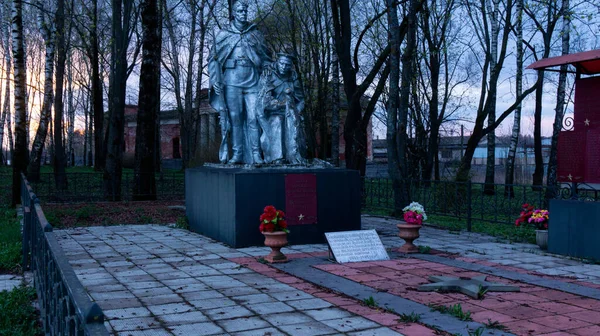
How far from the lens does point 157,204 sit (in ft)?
56.3

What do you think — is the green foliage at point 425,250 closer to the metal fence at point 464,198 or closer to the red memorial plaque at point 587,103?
the metal fence at point 464,198

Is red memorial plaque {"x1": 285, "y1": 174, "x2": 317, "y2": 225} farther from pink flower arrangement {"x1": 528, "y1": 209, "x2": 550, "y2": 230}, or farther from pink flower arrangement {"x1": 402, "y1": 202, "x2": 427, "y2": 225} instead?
pink flower arrangement {"x1": 528, "y1": 209, "x2": 550, "y2": 230}

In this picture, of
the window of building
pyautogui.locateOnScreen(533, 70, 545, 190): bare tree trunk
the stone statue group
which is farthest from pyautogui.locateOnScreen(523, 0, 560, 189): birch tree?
the window of building


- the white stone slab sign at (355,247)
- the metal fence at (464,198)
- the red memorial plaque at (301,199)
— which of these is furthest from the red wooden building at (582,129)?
the red memorial plaque at (301,199)

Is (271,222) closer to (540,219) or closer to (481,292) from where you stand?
(481,292)

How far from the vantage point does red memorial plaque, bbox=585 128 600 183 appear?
363 inches

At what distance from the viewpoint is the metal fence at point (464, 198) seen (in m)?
12.2

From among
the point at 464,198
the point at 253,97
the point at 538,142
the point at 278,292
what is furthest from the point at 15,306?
the point at 538,142

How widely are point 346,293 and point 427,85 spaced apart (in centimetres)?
2218

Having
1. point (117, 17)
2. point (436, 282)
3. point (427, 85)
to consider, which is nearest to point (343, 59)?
point (117, 17)

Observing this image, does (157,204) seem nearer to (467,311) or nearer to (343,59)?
(343,59)

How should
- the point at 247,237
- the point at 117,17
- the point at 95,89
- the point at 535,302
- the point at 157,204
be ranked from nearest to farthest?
the point at 535,302 < the point at 247,237 < the point at 157,204 < the point at 117,17 < the point at 95,89

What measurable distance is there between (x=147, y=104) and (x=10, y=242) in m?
8.61

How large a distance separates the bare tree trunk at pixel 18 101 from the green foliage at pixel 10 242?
1.30m
